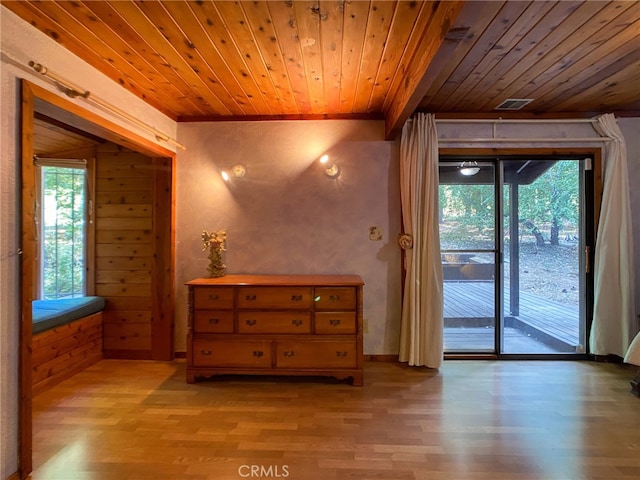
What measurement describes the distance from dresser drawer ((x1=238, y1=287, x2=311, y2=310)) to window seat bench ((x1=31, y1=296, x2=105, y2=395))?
162cm

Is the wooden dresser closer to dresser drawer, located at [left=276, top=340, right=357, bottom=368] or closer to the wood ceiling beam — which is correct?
dresser drawer, located at [left=276, top=340, right=357, bottom=368]

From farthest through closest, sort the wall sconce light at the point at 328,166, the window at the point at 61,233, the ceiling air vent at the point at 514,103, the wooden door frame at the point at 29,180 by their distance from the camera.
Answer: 1. the window at the point at 61,233
2. the wall sconce light at the point at 328,166
3. the ceiling air vent at the point at 514,103
4. the wooden door frame at the point at 29,180

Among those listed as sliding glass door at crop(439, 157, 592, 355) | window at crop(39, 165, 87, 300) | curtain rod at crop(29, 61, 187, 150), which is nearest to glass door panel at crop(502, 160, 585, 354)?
sliding glass door at crop(439, 157, 592, 355)

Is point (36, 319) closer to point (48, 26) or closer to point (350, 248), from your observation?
point (48, 26)

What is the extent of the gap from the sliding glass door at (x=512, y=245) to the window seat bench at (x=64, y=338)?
3635mm

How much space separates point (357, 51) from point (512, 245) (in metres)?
2.44

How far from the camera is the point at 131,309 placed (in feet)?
9.73

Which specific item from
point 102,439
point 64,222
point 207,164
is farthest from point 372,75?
point 64,222

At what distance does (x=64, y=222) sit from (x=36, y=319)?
53.1 inches

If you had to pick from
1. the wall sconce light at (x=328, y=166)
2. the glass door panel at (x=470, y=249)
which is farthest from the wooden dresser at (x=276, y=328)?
the glass door panel at (x=470, y=249)

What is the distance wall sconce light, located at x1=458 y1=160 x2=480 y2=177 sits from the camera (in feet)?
9.50

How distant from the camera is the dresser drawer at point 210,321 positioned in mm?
2393

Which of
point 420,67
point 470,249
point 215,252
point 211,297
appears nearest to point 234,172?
point 215,252

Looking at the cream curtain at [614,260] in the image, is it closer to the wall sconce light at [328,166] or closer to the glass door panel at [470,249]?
the glass door panel at [470,249]
